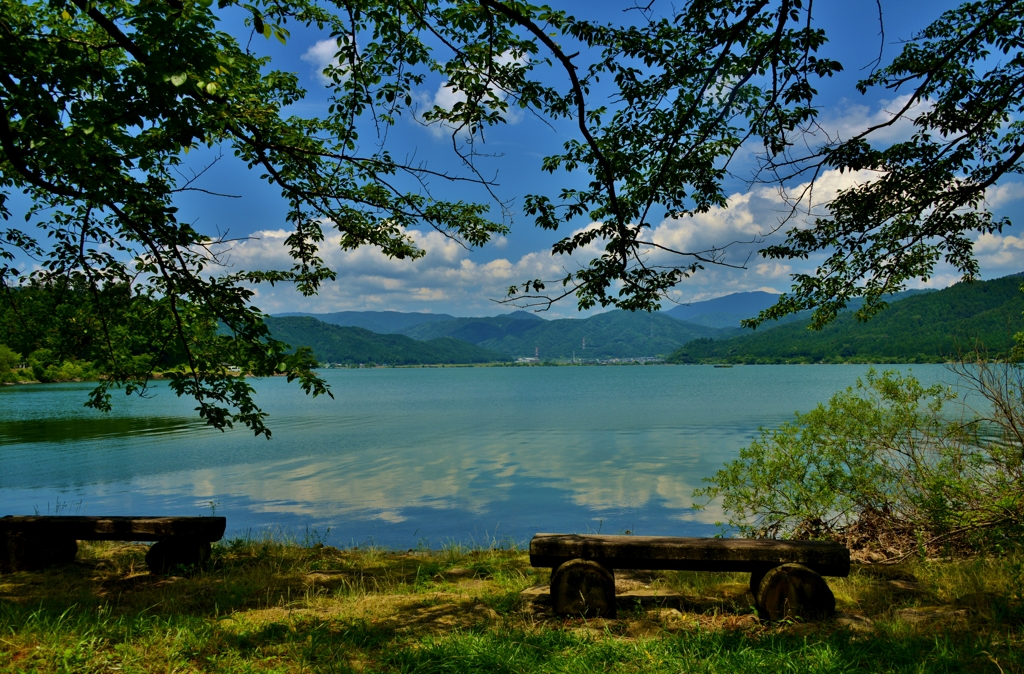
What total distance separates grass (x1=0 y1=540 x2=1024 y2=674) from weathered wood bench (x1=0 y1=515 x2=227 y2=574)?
0.97ft

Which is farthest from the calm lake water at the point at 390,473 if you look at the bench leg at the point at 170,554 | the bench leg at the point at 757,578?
the bench leg at the point at 757,578

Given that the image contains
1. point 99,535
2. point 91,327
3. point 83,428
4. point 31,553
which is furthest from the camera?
point 83,428

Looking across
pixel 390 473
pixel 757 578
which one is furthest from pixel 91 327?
pixel 390 473

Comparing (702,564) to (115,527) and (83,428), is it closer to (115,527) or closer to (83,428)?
(115,527)

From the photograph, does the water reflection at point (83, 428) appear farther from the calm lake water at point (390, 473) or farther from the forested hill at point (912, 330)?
the forested hill at point (912, 330)

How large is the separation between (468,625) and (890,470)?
7386mm

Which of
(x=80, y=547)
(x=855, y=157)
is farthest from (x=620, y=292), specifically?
(x=80, y=547)

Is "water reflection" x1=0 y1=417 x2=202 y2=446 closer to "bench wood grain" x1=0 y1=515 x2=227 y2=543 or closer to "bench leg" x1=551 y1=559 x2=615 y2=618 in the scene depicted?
"bench wood grain" x1=0 y1=515 x2=227 y2=543

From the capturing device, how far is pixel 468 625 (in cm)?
467

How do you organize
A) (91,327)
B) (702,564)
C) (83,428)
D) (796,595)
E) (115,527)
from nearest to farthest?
(796,595) < (702,564) < (115,527) < (91,327) < (83,428)

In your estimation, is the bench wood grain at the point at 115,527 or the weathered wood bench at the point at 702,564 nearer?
the weathered wood bench at the point at 702,564

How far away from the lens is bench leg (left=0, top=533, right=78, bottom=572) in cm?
653

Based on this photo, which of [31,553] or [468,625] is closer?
[468,625]

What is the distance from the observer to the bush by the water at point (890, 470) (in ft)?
23.4
